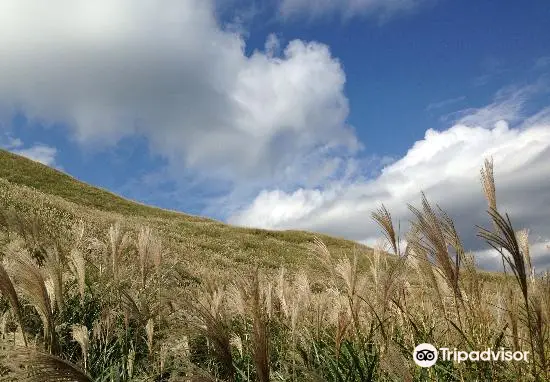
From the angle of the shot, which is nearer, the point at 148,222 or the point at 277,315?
the point at 277,315

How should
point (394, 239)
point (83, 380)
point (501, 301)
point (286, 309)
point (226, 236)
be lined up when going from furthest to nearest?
point (226, 236) → point (286, 309) → point (501, 301) → point (394, 239) → point (83, 380)

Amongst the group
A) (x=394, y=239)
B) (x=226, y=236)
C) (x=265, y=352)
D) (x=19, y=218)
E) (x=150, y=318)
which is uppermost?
(x=226, y=236)

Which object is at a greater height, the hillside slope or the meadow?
the hillside slope

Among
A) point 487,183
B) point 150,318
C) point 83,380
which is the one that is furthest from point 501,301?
point 83,380

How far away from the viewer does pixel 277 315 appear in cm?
741

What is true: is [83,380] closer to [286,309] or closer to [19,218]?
[286,309]

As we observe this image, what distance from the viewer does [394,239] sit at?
409cm

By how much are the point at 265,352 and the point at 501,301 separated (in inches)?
131

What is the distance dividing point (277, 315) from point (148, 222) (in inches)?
1257

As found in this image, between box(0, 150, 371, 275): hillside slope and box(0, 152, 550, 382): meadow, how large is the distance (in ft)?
33.0

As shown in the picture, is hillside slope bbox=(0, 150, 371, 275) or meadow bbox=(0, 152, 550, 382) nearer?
meadow bbox=(0, 152, 550, 382)

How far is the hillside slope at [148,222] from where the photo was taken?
24.6 metres

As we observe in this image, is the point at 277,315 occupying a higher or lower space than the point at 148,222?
lower

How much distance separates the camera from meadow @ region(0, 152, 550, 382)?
252cm
